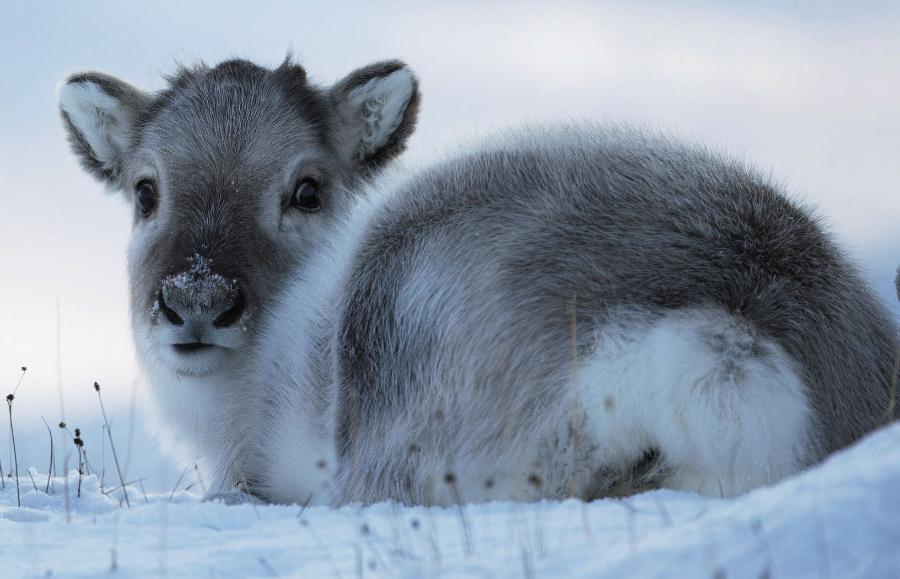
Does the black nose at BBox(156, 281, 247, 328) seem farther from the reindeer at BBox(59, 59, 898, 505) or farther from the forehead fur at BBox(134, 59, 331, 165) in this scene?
the forehead fur at BBox(134, 59, 331, 165)

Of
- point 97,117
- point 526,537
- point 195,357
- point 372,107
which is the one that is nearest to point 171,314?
point 195,357

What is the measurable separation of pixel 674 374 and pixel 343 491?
1723 millimetres

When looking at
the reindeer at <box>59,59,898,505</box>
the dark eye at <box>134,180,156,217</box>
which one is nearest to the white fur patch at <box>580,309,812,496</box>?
the reindeer at <box>59,59,898,505</box>

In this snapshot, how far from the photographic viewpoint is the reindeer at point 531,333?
13.2ft

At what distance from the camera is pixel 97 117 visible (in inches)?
301

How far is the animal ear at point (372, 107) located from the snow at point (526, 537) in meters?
3.28

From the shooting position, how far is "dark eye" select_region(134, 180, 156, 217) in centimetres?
710

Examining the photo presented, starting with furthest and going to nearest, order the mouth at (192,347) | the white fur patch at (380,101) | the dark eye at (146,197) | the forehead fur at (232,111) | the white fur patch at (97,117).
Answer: the white fur patch at (97,117) → the white fur patch at (380,101) → the dark eye at (146,197) → the forehead fur at (232,111) → the mouth at (192,347)

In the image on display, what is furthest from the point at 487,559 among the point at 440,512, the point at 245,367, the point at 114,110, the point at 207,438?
the point at 114,110

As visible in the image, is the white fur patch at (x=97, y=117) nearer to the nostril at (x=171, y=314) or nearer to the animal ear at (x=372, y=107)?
the animal ear at (x=372, y=107)

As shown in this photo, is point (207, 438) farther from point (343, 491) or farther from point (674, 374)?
point (674, 374)

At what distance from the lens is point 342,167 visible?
24.3 feet

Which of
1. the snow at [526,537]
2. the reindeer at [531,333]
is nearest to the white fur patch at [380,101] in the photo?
the reindeer at [531,333]

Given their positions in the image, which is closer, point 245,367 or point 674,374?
point 674,374
